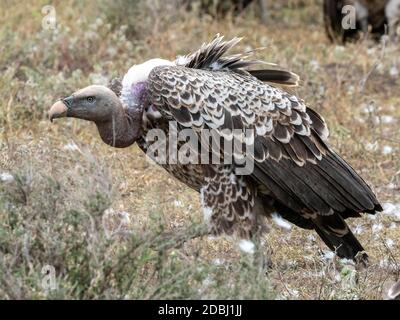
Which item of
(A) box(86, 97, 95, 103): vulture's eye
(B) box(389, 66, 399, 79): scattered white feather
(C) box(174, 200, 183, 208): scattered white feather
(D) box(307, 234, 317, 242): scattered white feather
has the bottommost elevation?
(D) box(307, 234, 317, 242): scattered white feather

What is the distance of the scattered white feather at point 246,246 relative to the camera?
5055mm

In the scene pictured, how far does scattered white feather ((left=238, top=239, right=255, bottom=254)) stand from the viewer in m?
5.05

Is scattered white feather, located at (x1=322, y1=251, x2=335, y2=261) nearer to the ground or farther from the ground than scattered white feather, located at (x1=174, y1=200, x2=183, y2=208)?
nearer to the ground

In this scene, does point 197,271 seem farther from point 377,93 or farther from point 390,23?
point 390,23

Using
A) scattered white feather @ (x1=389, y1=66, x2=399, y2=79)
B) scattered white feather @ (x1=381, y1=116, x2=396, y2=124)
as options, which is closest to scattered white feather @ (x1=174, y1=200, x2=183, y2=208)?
scattered white feather @ (x1=381, y1=116, x2=396, y2=124)

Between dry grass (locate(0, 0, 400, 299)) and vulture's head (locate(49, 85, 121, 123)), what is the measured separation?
183mm

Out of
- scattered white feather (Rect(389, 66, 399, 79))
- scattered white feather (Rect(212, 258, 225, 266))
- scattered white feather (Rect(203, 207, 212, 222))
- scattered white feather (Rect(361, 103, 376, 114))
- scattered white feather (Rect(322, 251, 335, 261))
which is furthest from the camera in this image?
scattered white feather (Rect(389, 66, 399, 79))

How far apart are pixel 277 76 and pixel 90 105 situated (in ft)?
3.82

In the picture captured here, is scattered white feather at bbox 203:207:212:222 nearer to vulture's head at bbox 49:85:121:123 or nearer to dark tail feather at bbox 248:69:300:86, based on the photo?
vulture's head at bbox 49:85:121:123

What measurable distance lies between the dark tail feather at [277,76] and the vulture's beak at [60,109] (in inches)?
43.9

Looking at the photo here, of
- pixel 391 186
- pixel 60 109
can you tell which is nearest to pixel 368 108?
pixel 391 186

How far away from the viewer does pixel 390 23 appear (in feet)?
34.1

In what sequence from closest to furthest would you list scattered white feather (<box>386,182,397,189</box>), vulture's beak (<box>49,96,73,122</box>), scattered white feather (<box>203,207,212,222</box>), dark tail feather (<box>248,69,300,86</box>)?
vulture's beak (<box>49,96,73,122</box>) → scattered white feather (<box>203,207,212,222</box>) → dark tail feather (<box>248,69,300,86</box>) → scattered white feather (<box>386,182,397,189</box>)

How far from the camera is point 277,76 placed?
20.1ft
